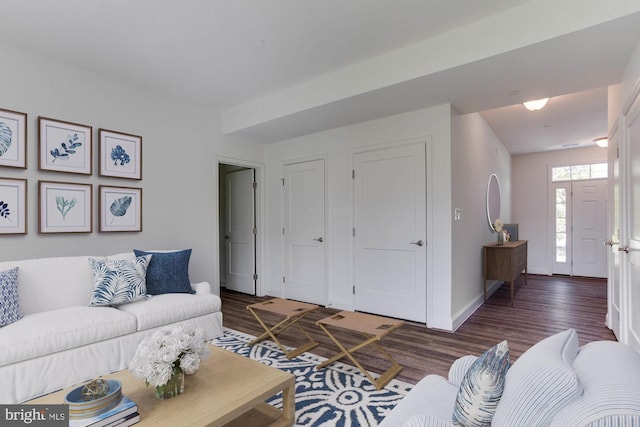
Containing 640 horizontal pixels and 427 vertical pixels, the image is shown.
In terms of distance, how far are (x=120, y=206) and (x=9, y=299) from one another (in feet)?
4.36

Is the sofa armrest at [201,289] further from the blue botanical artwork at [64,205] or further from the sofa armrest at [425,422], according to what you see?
the sofa armrest at [425,422]

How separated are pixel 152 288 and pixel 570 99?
5.10 meters

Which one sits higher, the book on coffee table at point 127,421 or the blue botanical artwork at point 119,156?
the blue botanical artwork at point 119,156

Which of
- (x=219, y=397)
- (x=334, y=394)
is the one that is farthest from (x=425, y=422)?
(x=334, y=394)

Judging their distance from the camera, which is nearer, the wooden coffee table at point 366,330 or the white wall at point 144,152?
the wooden coffee table at point 366,330

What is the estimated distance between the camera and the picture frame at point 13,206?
2.74 m

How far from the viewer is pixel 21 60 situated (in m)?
2.87

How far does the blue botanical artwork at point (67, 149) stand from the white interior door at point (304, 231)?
249 cm

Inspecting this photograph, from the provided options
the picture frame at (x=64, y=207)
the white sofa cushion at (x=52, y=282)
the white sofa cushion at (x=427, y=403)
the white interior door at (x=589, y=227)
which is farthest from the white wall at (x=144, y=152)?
the white interior door at (x=589, y=227)

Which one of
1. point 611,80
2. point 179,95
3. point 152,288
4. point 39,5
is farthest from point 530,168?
point 39,5

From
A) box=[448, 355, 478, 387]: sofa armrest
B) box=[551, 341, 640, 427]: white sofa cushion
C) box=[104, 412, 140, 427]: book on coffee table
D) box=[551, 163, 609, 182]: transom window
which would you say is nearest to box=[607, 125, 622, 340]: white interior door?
box=[448, 355, 478, 387]: sofa armrest

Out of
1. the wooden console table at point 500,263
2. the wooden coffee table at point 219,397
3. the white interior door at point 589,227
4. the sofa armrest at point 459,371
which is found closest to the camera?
the wooden coffee table at point 219,397

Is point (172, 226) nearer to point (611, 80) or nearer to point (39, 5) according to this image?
point (39, 5)

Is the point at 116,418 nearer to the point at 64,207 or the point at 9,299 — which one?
the point at 9,299
